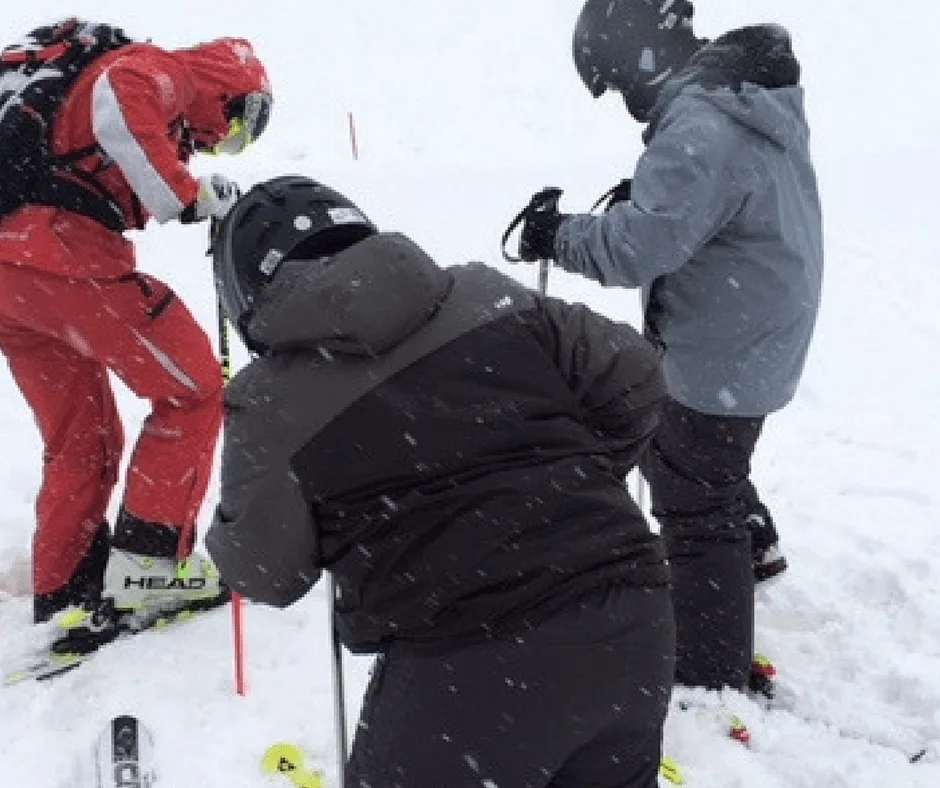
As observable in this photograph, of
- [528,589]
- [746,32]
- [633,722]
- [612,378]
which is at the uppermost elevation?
[746,32]

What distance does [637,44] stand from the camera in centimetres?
356

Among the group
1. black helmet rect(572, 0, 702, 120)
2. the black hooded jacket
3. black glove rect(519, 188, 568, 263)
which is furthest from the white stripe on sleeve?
the black hooded jacket

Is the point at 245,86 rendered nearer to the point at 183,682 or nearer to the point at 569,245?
the point at 569,245

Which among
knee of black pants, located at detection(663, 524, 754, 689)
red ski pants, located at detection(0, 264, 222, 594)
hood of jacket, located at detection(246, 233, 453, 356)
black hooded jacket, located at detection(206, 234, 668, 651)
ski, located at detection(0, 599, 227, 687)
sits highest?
hood of jacket, located at detection(246, 233, 453, 356)

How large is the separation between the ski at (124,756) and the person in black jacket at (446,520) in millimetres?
1442

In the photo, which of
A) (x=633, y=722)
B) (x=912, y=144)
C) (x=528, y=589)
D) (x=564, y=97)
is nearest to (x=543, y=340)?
(x=528, y=589)

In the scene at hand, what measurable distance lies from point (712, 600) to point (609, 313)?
421 cm

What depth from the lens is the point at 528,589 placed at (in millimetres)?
2127

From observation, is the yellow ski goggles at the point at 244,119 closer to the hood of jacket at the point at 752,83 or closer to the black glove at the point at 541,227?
the black glove at the point at 541,227

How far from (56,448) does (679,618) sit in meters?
2.36

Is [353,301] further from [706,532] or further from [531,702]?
[706,532]

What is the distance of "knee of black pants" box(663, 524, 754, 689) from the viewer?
3678 millimetres

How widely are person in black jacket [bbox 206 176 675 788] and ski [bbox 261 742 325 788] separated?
50.2 inches

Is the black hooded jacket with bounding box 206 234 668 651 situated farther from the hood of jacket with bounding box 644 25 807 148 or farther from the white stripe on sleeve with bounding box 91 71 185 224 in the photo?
the white stripe on sleeve with bounding box 91 71 185 224
